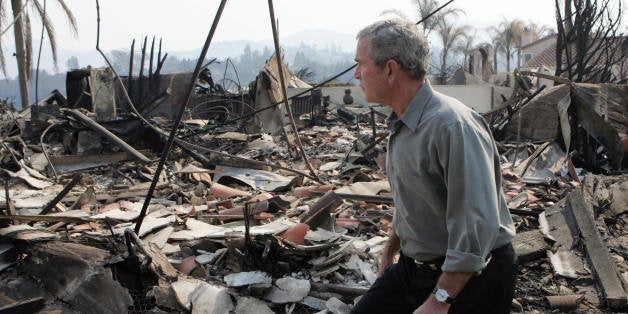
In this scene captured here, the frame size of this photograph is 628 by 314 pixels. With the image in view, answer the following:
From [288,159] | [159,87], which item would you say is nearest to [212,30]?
[288,159]

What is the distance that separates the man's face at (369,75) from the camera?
1.69m

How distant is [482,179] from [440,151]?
15cm

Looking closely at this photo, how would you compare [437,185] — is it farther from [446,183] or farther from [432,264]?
[432,264]

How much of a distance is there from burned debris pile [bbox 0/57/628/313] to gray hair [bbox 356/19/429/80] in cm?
194

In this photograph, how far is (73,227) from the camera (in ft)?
15.0

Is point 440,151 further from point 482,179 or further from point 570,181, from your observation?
point 570,181

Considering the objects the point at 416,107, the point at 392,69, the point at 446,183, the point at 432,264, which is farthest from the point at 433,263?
the point at 392,69

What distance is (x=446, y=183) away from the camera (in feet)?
4.99

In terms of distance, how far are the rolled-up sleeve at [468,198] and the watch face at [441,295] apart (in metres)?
0.07

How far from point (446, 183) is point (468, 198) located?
0.31ft

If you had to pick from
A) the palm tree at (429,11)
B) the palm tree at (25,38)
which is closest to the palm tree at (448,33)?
the palm tree at (429,11)

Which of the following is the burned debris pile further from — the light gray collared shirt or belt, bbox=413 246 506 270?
the light gray collared shirt

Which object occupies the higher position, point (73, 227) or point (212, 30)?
point (212, 30)

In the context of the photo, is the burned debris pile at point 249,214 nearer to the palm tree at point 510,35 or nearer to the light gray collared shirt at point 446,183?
the light gray collared shirt at point 446,183
